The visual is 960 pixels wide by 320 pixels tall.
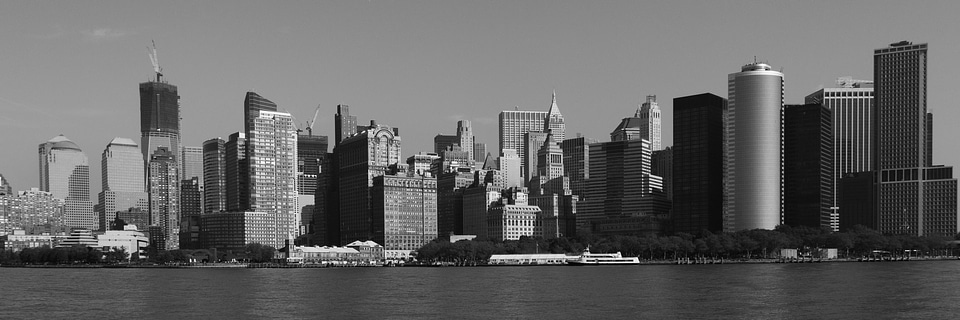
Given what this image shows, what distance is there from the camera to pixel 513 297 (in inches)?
5148

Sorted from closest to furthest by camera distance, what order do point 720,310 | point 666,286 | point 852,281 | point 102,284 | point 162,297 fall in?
1. point 720,310
2. point 162,297
3. point 666,286
4. point 852,281
5. point 102,284

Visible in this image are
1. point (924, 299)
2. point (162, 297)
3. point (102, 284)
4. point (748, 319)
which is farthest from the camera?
point (102, 284)

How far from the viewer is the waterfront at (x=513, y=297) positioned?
361 feet

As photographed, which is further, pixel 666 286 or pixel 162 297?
pixel 666 286

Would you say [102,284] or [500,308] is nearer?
[500,308]

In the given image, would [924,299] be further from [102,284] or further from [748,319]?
[102,284]

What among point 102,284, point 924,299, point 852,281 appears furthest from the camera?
point 102,284

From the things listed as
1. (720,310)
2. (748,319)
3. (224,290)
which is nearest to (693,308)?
(720,310)

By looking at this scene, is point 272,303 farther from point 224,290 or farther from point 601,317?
point 601,317

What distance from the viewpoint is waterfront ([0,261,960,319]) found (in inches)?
4328

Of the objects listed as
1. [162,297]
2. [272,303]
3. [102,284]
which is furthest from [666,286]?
[102,284]

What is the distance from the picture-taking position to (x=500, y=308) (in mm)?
115125

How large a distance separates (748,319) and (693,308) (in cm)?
1170

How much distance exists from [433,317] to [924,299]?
175 ft
